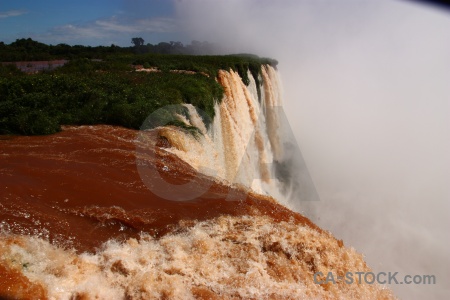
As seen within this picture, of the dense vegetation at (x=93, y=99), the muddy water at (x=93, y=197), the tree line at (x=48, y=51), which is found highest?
the tree line at (x=48, y=51)

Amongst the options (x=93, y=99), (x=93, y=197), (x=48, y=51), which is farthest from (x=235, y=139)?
(x=48, y=51)

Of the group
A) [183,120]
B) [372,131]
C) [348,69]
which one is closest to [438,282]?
[183,120]

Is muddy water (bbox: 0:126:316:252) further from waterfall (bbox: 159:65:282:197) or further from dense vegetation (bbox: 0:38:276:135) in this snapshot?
dense vegetation (bbox: 0:38:276:135)

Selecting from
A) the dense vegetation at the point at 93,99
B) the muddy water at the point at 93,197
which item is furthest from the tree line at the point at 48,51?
the muddy water at the point at 93,197

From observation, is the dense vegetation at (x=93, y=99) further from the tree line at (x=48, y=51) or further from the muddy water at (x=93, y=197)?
the tree line at (x=48, y=51)

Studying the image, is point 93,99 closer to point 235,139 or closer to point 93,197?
point 235,139

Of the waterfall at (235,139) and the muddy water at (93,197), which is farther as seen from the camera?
the waterfall at (235,139)

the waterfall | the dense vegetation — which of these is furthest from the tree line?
the waterfall
